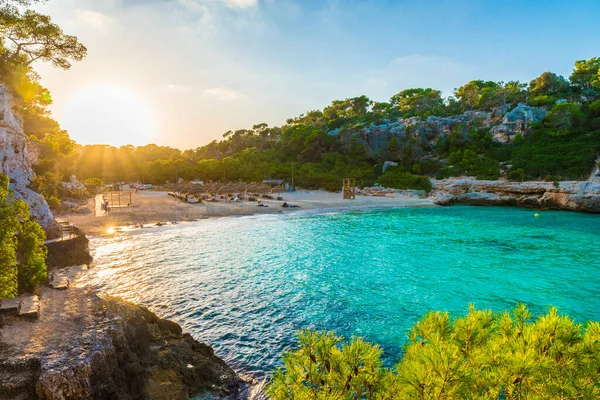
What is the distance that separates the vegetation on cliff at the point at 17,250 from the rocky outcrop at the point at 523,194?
41276 mm

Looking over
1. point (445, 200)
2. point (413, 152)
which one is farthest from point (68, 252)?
point (413, 152)

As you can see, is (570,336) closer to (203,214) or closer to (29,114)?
(203,214)

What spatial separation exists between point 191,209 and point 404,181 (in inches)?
1346

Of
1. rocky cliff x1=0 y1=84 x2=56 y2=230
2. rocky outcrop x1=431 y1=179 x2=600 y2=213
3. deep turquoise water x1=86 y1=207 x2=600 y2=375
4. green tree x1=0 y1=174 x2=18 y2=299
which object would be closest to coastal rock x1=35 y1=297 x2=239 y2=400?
deep turquoise water x1=86 y1=207 x2=600 y2=375

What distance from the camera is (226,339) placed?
840cm

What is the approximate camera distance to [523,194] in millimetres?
38031

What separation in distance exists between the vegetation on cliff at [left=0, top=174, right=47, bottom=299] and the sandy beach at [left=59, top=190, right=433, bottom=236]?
1383 cm

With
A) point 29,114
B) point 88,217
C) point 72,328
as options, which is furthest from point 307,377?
point 29,114

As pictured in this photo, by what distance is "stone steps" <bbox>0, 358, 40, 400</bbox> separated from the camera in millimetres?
4539

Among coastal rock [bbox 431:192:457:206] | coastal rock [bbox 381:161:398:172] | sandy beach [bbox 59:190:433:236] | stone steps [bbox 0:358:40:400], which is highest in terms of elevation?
coastal rock [bbox 381:161:398:172]

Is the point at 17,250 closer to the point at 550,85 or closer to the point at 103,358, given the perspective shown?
the point at 103,358

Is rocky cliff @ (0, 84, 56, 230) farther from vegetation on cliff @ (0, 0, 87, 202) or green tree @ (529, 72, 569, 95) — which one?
green tree @ (529, 72, 569, 95)

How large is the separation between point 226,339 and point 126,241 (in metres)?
13.8

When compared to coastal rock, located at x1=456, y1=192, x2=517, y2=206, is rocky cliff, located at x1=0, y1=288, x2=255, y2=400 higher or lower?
lower
